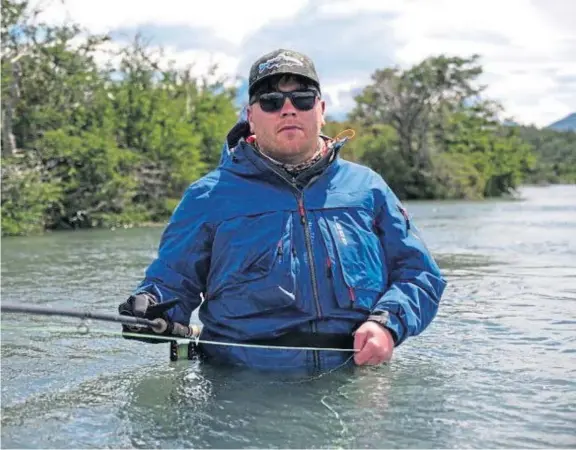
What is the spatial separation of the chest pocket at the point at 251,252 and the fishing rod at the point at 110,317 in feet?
0.88

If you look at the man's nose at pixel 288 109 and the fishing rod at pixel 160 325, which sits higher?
the man's nose at pixel 288 109

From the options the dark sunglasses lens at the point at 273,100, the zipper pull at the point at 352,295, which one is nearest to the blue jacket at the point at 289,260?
the zipper pull at the point at 352,295

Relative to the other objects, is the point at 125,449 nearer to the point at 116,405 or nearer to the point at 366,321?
the point at 116,405

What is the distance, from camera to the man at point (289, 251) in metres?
4.42

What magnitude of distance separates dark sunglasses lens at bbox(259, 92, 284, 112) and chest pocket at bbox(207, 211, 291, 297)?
55 cm

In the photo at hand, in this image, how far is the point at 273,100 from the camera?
446 cm

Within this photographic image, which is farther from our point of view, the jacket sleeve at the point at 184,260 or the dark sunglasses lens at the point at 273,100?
the jacket sleeve at the point at 184,260

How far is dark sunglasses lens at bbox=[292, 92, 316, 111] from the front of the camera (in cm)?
446

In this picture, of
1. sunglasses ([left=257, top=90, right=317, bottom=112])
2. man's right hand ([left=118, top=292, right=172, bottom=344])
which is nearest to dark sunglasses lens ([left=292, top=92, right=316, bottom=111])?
sunglasses ([left=257, top=90, right=317, bottom=112])

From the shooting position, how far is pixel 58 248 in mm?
17938

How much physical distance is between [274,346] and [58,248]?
1424cm

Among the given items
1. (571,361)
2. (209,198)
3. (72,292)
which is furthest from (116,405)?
(72,292)

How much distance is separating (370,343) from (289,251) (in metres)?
0.65

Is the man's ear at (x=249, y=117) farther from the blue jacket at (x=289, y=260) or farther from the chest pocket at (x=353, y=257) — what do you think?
the chest pocket at (x=353, y=257)
